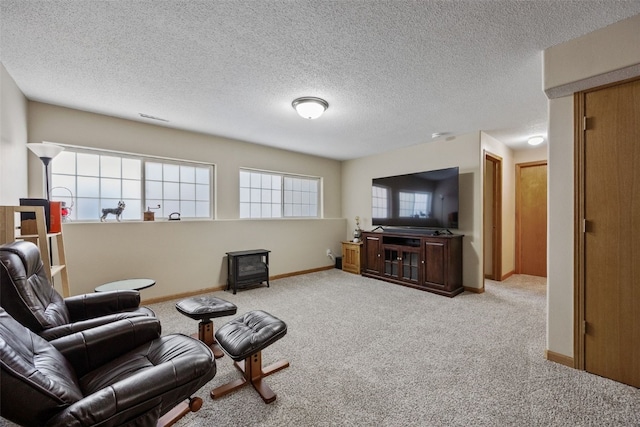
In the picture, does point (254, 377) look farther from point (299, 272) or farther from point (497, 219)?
point (497, 219)

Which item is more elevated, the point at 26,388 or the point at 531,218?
the point at 531,218

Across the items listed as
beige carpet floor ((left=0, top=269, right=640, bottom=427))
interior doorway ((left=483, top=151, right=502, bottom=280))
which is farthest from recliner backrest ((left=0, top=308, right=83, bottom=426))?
interior doorway ((left=483, top=151, right=502, bottom=280))

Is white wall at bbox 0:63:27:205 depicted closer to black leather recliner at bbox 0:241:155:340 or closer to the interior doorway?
black leather recliner at bbox 0:241:155:340

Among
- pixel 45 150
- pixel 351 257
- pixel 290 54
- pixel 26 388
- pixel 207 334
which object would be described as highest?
pixel 290 54

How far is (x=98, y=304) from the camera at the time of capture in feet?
6.59

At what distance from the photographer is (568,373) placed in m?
2.00

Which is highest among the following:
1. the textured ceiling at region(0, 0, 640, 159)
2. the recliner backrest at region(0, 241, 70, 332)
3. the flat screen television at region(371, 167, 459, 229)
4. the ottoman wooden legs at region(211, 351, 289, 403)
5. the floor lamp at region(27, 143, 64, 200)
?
the textured ceiling at region(0, 0, 640, 159)

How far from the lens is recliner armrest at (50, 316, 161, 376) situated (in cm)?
140

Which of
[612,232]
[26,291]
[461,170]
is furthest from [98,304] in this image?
[461,170]

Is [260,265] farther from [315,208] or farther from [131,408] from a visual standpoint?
[131,408]

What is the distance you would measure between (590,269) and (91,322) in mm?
3430

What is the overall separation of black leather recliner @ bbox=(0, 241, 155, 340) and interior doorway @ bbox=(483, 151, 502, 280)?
16.8ft

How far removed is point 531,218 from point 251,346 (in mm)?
5565

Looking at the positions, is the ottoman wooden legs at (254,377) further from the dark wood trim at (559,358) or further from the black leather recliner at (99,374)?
the dark wood trim at (559,358)
